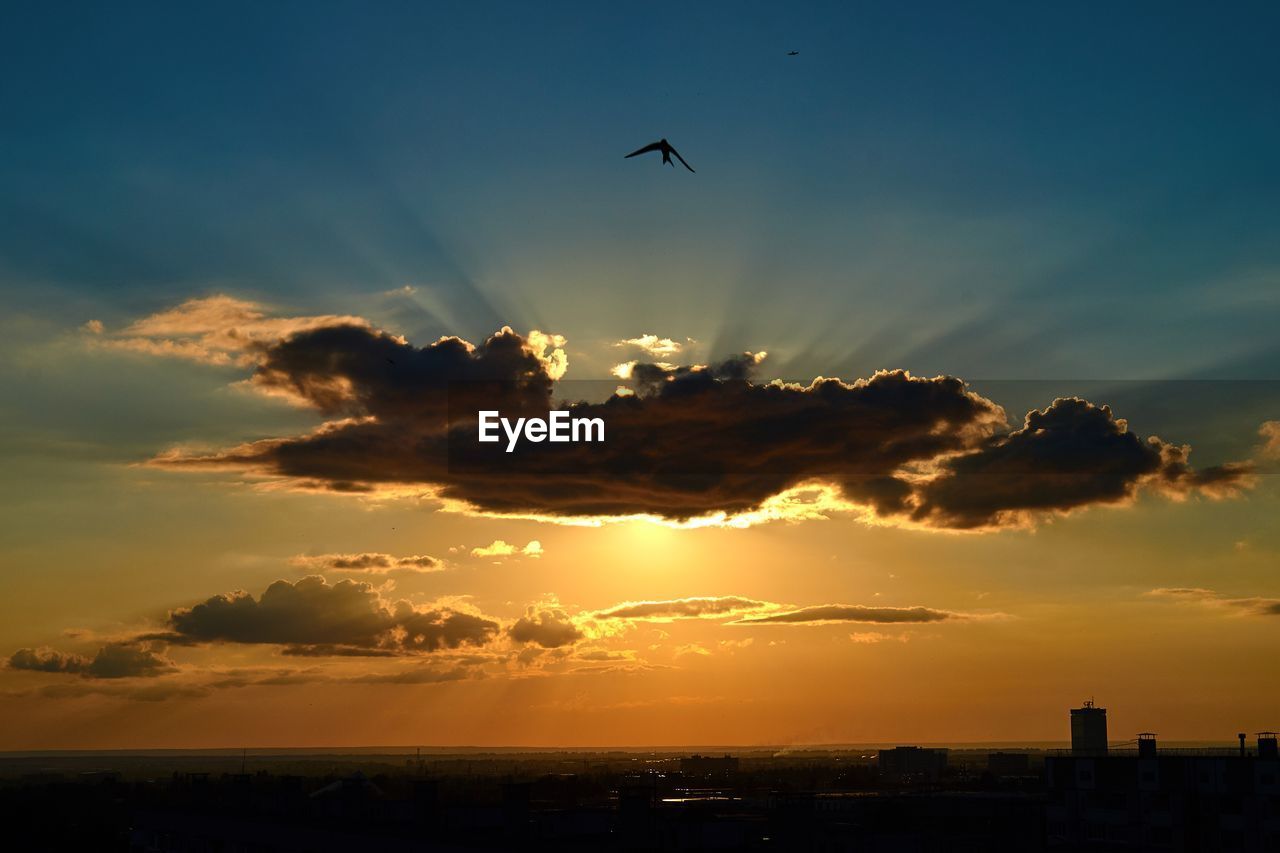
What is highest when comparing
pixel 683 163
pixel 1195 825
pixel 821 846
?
pixel 683 163

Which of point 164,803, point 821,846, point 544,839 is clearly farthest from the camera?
point 164,803

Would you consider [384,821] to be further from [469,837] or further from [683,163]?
[683,163]

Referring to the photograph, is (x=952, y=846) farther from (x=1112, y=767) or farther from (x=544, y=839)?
(x=1112, y=767)

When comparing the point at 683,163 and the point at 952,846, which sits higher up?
the point at 683,163

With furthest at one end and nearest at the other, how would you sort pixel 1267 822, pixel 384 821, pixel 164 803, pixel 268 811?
pixel 1267 822, pixel 164 803, pixel 268 811, pixel 384 821

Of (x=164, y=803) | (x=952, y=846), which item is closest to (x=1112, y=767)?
(x=952, y=846)

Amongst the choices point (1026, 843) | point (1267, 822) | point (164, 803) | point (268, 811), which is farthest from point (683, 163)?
point (1267, 822)

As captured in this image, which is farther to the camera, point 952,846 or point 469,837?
point 469,837
